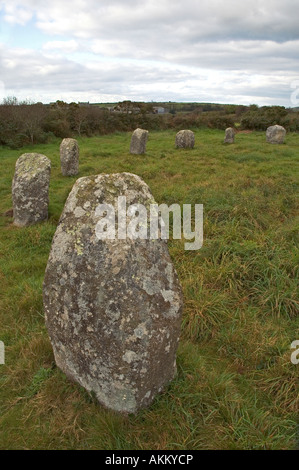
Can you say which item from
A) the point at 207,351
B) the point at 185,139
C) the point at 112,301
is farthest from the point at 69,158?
the point at 112,301

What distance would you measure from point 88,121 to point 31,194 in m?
22.4

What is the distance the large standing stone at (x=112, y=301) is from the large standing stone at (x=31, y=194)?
5.61 meters

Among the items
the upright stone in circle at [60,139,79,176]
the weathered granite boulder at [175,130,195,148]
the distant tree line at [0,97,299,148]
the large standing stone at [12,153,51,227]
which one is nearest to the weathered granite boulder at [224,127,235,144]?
the weathered granite boulder at [175,130,195,148]

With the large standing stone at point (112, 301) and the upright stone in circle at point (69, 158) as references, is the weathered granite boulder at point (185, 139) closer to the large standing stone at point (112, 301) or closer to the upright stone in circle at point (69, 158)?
the upright stone in circle at point (69, 158)

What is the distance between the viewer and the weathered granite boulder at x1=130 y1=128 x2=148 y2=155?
17672mm

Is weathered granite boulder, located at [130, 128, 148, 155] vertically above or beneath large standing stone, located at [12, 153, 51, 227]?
above

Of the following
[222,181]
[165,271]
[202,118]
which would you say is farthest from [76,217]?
[202,118]

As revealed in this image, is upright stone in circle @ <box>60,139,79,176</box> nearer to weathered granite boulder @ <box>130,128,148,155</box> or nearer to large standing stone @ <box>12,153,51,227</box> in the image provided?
large standing stone @ <box>12,153,51,227</box>

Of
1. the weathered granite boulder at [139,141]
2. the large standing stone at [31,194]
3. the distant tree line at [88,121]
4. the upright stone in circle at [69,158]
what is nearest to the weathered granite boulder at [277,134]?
the weathered granite boulder at [139,141]

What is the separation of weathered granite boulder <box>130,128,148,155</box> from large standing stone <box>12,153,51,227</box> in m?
9.70

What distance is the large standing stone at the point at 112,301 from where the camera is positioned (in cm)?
297

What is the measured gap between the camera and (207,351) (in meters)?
4.25

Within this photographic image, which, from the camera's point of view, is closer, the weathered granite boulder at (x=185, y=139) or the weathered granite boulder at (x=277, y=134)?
the weathered granite boulder at (x=185, y=139)

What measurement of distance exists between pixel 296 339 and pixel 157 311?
2.26 metres
